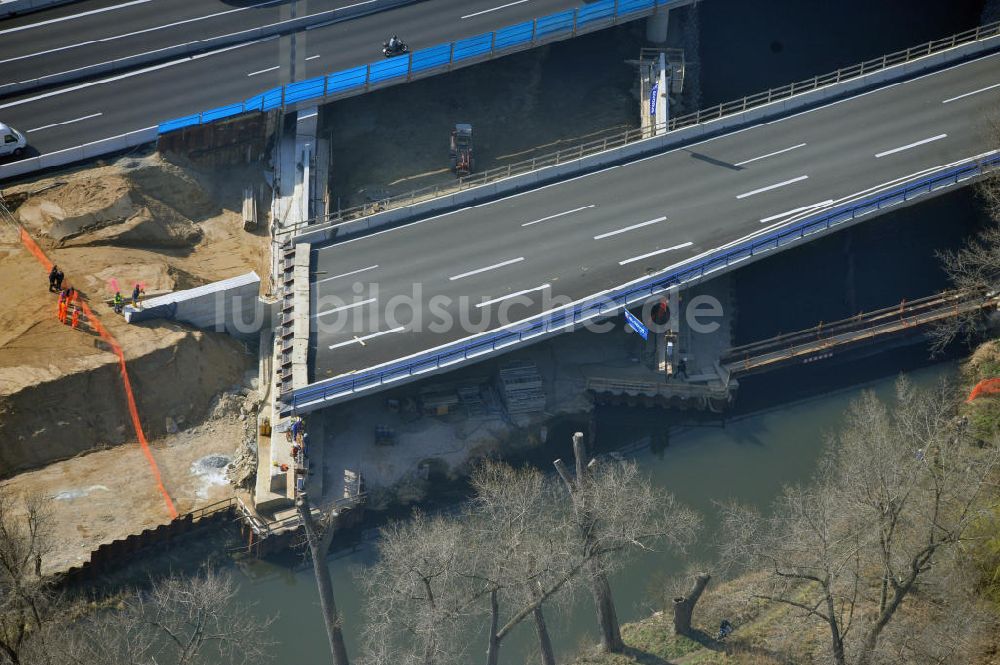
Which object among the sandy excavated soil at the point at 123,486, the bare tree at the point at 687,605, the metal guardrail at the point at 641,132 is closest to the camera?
the bare tree at the point at 687,605

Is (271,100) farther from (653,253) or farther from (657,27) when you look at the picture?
(657,27)

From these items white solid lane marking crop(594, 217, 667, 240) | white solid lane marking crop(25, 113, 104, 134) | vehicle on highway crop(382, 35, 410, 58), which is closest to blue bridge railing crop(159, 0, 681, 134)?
vehicle on highway crop(382, 35, 410, 58)

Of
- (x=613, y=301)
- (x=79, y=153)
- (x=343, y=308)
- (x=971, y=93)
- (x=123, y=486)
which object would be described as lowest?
(x=123, y=486)

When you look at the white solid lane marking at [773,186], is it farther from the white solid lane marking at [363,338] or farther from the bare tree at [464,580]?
the bare tree at [464,580]

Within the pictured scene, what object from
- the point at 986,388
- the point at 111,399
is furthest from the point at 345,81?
the point at 986,388

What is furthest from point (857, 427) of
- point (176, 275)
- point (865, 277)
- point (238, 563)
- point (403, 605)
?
point (176, 275)

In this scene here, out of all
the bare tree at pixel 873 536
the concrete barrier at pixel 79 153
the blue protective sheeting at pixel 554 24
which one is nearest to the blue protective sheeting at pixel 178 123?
the concrete barrier at pixel 79 153
